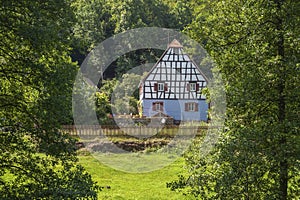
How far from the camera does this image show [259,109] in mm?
8312

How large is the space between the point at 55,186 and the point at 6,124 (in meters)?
1.59

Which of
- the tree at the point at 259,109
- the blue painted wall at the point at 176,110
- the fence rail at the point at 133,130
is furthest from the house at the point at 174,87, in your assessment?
the tree at the point at 259,109

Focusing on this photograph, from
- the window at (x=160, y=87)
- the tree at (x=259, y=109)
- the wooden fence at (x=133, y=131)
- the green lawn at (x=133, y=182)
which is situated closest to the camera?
the tree at (x=259, y=109)

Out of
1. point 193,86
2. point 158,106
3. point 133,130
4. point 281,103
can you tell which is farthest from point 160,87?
point 281,103

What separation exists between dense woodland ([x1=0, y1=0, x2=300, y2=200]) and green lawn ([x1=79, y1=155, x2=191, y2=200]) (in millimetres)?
5892

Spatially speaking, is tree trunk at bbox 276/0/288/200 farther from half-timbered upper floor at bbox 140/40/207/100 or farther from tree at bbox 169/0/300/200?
half-timbered upper floor at bbox 140/40/207/100

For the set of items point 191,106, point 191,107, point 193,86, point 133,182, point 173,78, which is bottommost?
point 133,182

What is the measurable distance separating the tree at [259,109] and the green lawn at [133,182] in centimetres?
569

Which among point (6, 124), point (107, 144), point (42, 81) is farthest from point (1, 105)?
point (107, 144)

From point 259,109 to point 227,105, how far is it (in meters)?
0.68

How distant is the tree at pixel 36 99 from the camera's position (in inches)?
290

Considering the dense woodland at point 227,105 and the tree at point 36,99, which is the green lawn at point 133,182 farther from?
the tree at point 36,99

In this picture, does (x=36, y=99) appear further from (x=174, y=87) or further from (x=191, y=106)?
(x=191, y=106)

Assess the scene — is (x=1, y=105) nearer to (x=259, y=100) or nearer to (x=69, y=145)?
(x=69, y=145)
